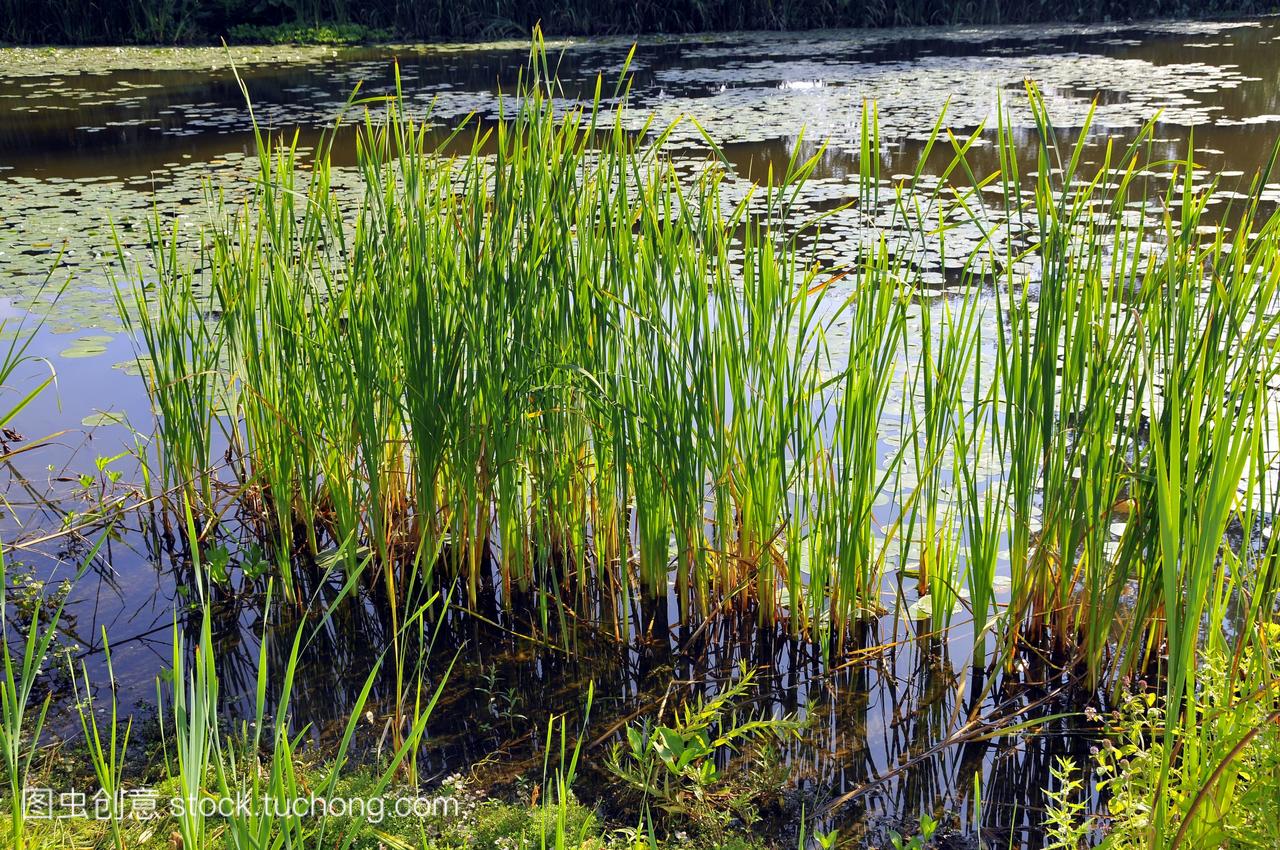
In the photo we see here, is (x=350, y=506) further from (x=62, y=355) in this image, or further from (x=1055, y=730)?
(x=62, y=355)

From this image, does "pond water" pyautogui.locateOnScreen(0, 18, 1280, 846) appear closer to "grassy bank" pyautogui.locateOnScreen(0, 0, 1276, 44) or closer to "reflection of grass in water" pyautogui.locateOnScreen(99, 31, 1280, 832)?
"reflection of grass in water" pyautogui.locateOnScreen(99, 31, 1280, 832)

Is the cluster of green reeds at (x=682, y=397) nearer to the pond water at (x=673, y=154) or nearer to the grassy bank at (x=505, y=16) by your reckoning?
the pond water at (x=673, y=154)

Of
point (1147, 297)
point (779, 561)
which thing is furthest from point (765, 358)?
point (1147, 297)

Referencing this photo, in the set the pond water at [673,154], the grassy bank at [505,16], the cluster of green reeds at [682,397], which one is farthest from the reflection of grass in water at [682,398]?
the grassy bank at [505,16]

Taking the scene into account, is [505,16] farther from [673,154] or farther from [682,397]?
[682,397]

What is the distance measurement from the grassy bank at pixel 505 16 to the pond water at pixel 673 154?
82 centimetres

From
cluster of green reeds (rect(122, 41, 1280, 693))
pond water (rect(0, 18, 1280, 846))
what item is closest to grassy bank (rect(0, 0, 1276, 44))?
pond water (rect(0, 18, 1280, 846))

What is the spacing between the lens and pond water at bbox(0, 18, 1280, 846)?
1.81 metres

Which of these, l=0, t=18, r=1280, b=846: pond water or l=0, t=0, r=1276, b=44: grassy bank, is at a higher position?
l=0, t=0, r=1276, b=44: grassy bank

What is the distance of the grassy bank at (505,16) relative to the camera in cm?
1449

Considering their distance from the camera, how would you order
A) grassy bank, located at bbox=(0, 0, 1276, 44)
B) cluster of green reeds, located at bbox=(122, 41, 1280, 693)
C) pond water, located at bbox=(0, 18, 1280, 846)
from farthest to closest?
grassy bank, located at bbox=(0, 0, 1276, 44)
pond water, located at bbox=(0, 18, 1280, 846)
cluster of green reeds, located at bbox=(122, 41, 1280, 693)

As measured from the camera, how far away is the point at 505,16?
1508 centimetres

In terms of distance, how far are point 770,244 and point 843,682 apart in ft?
2.63

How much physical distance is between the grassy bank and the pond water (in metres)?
0.82
